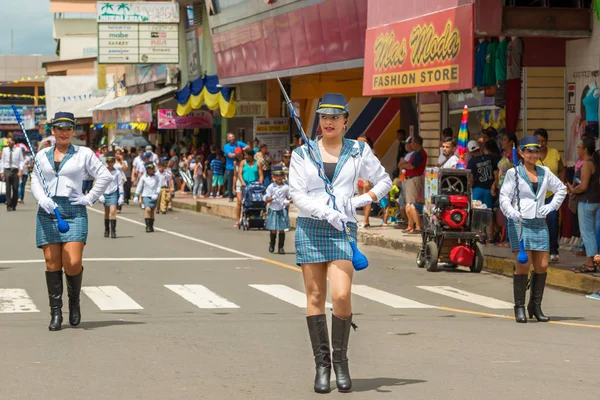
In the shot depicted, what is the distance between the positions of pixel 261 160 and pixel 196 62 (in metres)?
18.7

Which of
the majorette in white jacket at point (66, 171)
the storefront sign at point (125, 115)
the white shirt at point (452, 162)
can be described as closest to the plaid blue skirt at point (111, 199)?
the white shirt at point (452, 162)

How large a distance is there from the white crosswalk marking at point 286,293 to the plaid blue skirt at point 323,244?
16.3 ft

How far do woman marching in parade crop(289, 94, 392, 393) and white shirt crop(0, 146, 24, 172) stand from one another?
26.8m

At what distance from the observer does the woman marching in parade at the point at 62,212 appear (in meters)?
10.9

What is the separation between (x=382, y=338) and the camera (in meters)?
10.4

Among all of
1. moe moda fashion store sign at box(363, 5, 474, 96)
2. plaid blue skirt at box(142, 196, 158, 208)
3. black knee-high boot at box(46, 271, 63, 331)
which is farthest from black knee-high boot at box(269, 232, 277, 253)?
black knee-high boot at box(46, 271, 63, 331)

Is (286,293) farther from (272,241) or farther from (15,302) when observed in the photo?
(272,241)

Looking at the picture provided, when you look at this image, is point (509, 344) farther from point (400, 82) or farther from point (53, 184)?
point (400, 82)

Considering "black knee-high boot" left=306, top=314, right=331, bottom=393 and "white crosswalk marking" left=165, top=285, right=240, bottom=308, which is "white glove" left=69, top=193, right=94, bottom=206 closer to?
"white crosswalk marking" left=165, top=285, right=240, bottom=308

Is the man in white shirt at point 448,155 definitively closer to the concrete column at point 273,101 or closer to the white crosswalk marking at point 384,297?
the white crosswalk marking at point 384,297

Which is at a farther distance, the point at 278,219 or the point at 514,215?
the point at 278,219

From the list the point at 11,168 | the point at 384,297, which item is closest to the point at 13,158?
the point at 11,168

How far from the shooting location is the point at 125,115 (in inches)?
1987

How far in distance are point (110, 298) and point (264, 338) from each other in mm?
3733
